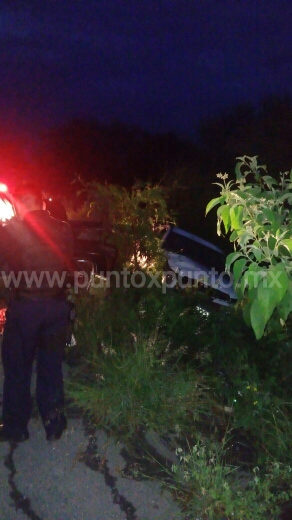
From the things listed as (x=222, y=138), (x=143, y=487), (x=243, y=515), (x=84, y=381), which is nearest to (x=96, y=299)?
(x=84, y=381)

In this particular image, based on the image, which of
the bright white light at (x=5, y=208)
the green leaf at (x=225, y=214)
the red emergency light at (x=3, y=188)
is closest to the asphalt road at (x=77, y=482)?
the green leaf at (x=225, y=214)

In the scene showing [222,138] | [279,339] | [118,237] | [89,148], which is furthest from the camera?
[89,148]

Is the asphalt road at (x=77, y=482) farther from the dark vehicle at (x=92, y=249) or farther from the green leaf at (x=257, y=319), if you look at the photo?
the dark vehicle at (x=92, y=249)

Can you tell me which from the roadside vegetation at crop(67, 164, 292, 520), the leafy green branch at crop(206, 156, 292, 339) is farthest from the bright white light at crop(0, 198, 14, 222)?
→ the leafy green branch at crop(206, 156, 292, 339)

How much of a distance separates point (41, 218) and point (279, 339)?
1868 millimetres

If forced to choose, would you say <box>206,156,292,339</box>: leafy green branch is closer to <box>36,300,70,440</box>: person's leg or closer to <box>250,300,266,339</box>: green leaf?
<box>250,300,266,339</box>: green leaf

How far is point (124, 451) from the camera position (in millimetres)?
4273

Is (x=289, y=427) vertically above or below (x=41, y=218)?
below

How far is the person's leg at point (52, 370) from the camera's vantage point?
435cm

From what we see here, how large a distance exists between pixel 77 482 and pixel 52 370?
0.82m

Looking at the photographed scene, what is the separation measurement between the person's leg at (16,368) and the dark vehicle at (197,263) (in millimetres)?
3015

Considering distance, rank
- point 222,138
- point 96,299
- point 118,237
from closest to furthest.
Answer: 1. point 96,299
2. point 118,237
3. point 222,138

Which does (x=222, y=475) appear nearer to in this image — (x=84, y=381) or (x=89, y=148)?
(x=84, y=381)

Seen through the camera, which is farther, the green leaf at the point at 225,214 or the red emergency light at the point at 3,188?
the red emergency light at the point at 3,188
